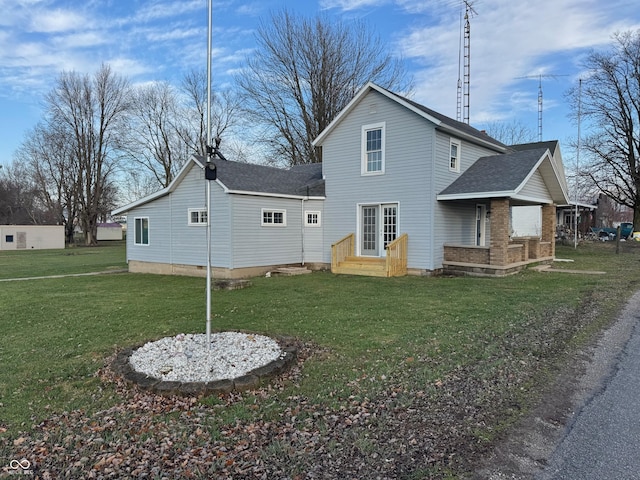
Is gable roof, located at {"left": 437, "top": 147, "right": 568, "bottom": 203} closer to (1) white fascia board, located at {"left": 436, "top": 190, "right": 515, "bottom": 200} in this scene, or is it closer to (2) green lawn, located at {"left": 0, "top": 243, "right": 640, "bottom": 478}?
(1) white fascia board, located at {"left": 436, "top": 190, "right": 515, "bottom": 200}

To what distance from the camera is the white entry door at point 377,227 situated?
14.5 m

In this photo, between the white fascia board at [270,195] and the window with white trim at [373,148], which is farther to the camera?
the window with white trim at [373,148]

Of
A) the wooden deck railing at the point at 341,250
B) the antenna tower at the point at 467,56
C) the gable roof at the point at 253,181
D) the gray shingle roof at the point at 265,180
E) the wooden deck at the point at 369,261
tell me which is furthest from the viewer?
the antenna tower at the point at 467,56

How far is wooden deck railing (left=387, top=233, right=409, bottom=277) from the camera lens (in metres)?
13.3

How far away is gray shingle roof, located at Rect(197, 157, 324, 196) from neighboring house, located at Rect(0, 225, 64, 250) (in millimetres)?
31678

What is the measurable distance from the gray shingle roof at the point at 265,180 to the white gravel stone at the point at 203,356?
8.35 m

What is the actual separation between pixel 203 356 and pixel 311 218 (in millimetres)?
11408

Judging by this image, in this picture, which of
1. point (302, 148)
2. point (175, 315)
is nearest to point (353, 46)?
point (302, 148)

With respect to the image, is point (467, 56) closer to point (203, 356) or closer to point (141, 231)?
point (141, 231)

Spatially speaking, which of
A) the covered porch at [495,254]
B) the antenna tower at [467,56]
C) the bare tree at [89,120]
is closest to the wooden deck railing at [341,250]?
the covered porch at [495,254]

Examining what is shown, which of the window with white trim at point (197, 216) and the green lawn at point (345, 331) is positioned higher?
the window with white trim at point (197, 216)

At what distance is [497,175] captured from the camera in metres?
13.5

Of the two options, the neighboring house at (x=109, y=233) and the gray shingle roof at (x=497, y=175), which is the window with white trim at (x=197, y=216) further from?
the neighboring house at (x=109, y=233)

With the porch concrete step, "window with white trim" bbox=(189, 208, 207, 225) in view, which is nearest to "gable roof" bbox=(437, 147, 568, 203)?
the porch concrete step
